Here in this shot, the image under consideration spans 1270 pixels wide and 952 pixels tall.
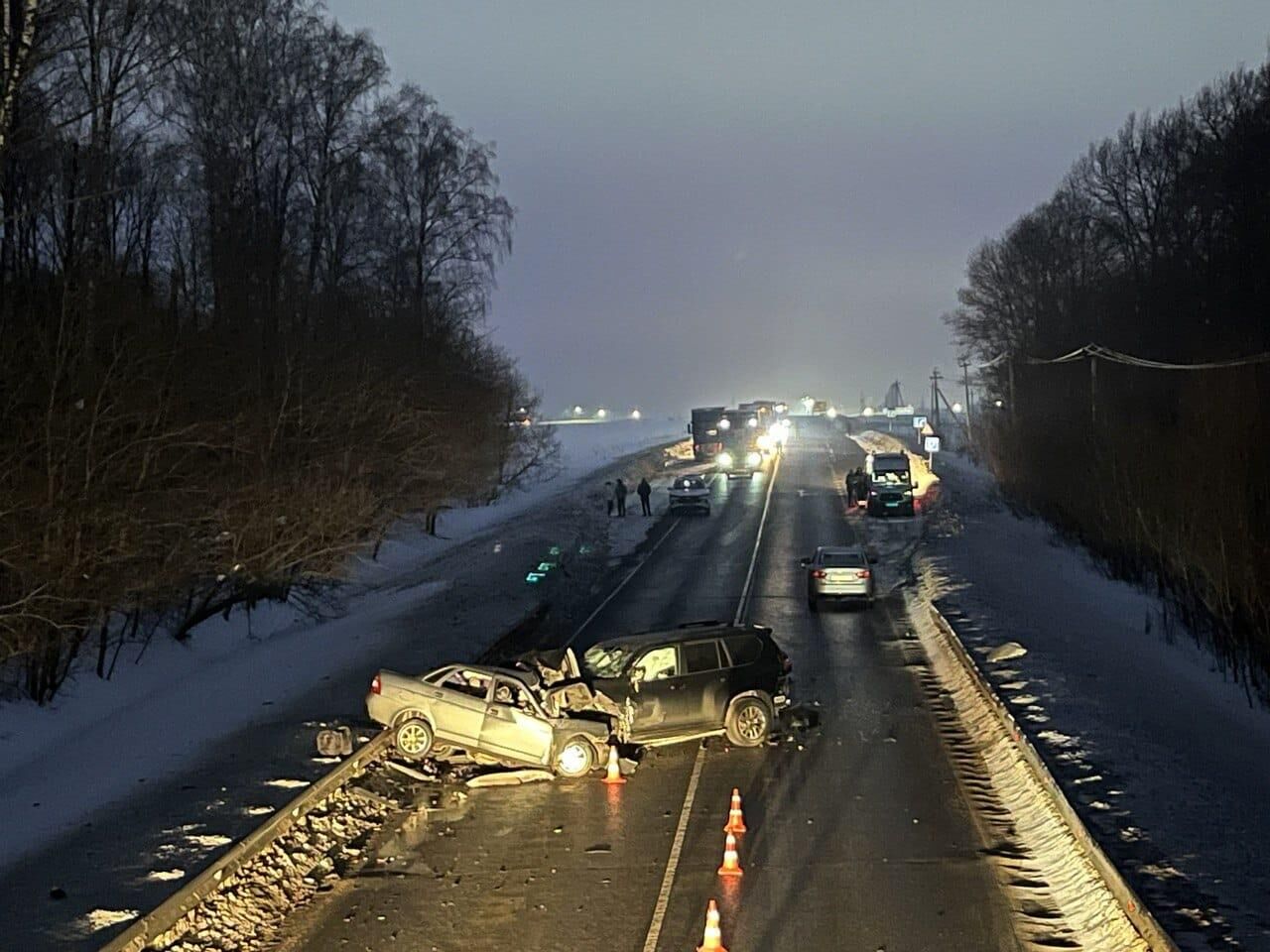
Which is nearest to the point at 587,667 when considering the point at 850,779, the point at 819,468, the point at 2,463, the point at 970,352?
the point at 850,779

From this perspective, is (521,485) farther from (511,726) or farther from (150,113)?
(511,726)

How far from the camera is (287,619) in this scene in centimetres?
3145

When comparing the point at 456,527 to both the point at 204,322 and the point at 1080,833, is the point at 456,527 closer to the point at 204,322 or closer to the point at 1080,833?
the point at 204,322

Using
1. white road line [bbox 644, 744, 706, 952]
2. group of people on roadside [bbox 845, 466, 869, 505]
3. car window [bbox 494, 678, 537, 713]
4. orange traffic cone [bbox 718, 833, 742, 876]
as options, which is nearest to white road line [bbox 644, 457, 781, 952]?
white road line [bbox 644, 744, 706, 952]

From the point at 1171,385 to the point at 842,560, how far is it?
19745 millimetres

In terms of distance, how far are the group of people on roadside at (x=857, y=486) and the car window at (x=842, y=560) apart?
72.5ft

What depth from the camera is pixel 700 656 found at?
17625 mm

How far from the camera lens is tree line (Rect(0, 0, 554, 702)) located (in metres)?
19.0

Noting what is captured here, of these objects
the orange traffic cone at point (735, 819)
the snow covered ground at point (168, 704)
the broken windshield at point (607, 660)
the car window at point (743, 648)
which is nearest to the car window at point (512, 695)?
the broken windshield at point (607, 660)

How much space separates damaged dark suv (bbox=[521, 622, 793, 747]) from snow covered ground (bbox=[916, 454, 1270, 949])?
146 inches

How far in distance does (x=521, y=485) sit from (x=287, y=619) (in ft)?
127

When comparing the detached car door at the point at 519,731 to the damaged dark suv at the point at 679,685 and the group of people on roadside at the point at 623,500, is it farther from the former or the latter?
the group of people on roadside at the point at 623,500

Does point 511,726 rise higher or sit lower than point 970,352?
lower

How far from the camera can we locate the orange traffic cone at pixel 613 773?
15703 mm
